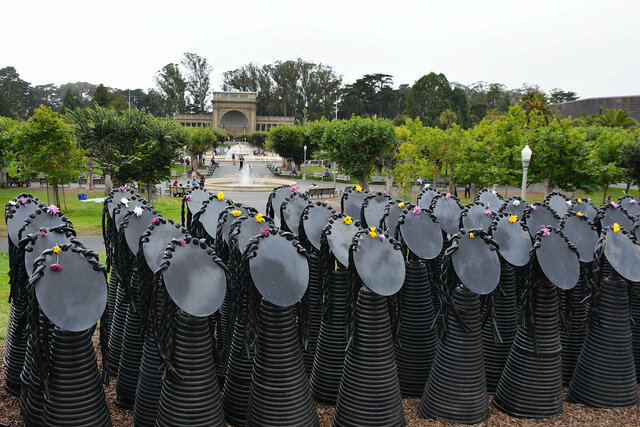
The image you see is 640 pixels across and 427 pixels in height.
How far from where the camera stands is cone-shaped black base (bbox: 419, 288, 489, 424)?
211 inches

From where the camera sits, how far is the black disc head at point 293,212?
727 cm

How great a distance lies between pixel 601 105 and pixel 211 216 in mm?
56819

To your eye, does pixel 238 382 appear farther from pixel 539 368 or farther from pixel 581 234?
pixel 581 234

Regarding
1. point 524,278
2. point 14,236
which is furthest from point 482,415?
point 14,236

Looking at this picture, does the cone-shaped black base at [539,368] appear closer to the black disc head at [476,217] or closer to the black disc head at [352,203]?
the black disc head at [476,217]

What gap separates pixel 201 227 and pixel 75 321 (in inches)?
116

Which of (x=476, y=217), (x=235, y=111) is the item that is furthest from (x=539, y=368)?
(x=235, y=111)

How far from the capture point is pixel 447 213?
7.48 m

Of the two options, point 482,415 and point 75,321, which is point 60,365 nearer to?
point 75,321

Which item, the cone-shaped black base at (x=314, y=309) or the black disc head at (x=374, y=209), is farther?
the black disc head at (x=374, y=209)

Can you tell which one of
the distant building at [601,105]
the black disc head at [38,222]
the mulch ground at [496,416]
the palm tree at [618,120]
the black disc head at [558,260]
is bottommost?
the mulch ground at [496,416]

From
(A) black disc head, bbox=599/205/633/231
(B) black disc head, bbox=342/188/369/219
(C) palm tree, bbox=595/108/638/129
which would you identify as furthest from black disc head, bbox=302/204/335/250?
(C) palm tree, bbox=595/108/638/129

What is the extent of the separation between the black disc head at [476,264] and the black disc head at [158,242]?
9.48 feet

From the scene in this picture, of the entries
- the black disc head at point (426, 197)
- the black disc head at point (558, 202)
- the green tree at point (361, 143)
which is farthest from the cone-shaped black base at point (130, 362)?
the green tree at point (361, 143)
